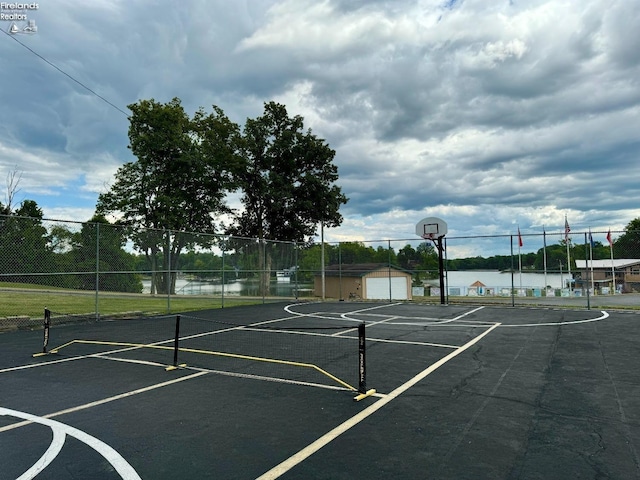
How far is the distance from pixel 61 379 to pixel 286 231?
90.8 feet

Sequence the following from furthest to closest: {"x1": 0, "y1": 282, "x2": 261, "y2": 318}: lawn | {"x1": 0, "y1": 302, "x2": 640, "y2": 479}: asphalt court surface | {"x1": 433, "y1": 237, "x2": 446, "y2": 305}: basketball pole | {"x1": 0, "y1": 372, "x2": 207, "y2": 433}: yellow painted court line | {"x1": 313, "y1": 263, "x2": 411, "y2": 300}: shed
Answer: {"x1": 313, "y1": 263, "x2": 411, "y2": 300}: shed < {"x1": 433, "y1": 237, "x2": 446, "y2": 305}: basketball pole < {"x1": 0, "y1": 282, "x2": 261, "y2": 318}: lawn < {"x1": 0, "y1": 372, "x2": 207, "y2": 433}: yellow painted court line < {"x1": 0, "y1": 302, "x2": 640, "y2": 479}: asphalt court surface

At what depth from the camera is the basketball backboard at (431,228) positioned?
75.8ft

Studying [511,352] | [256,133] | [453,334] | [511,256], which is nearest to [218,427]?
[511,352]

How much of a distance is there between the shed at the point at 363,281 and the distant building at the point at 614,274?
383 inches

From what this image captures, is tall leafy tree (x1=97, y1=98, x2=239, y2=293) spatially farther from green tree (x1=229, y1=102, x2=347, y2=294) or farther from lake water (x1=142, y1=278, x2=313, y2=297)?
lake water (x1=142, y1=278, x2=313, y2=297)

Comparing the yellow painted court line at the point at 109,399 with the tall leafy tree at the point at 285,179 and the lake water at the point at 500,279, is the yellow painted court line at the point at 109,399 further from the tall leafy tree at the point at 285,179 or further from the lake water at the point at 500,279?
the tall leafy tree at the point at 285,179

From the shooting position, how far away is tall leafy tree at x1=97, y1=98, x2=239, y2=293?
102 feet

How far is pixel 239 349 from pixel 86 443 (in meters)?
5.06

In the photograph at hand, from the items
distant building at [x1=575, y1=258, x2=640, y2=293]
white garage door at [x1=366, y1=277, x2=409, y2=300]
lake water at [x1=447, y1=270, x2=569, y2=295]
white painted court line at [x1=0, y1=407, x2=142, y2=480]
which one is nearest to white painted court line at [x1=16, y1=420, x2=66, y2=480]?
white painted court line at [x1=0, y1=407, x2=142, y2=480]

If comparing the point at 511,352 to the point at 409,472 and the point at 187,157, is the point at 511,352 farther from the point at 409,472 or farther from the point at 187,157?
the point at 187,157

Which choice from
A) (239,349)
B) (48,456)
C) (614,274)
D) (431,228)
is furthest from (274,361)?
(614,274)

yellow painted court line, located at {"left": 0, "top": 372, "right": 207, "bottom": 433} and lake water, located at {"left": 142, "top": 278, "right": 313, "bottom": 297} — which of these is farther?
lake water, located at {"left": 142, "top": 278, "right": 313, "bottom": 297}

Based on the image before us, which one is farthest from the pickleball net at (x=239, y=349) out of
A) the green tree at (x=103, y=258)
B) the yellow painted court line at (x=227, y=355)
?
the green tree at (x=103, y=258)

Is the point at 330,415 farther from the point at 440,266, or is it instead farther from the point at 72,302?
the point at 440,266
